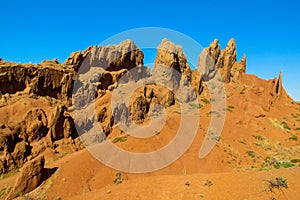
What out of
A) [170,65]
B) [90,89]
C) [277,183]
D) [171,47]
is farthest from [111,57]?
[277,183]

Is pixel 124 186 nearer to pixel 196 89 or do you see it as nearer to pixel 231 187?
pixel 231 187

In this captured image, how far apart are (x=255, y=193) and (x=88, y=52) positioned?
3696 cm

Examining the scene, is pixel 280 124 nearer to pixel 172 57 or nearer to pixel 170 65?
pixel 170 65

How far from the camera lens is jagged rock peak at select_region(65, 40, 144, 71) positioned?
4319cm

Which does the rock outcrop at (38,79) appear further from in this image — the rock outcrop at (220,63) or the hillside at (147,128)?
the rock outcrop at (220,63)

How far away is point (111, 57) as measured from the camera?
45844mm

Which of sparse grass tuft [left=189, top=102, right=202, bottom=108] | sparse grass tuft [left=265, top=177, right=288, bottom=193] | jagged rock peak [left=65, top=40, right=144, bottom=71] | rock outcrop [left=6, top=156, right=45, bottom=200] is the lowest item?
rock outcrop [left=6, top=156, right=45, bottom=200]

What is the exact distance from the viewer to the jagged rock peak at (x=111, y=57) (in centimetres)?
4319

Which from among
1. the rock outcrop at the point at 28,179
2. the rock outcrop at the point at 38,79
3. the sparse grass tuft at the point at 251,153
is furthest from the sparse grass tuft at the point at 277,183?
the rock outcrop at the point at 38,79

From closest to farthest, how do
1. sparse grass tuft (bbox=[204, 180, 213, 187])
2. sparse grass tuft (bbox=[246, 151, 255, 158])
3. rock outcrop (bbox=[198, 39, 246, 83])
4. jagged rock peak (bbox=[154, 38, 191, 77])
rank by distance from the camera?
sparse grass tuft (bbox=[204, 180, 213, 187]), sparse grass tuft (bbox=[246, 151, 255, 158]), jagged rock peak (bbox=[154, 38, 191, 77]), rock outcrop (bbox=[198, 39, 246, 83])

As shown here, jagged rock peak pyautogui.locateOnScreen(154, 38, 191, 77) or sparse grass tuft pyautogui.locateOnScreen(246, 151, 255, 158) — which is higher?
jagged rock peak pyautogui.locateOnScreen(154, 38, 191, 77)

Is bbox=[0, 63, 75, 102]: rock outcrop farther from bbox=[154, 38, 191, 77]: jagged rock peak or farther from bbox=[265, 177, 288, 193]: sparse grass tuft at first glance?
bbox=[265, 177, 288, 193]: sparse grass tuft

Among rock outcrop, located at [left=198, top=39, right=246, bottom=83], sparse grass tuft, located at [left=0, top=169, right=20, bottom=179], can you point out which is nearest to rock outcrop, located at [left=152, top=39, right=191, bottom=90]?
rock outcrop, located at [left=198, top=39, right=246, bottom=83]

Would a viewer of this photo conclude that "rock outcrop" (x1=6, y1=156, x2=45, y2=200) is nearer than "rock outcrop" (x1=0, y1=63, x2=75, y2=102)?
Yes
